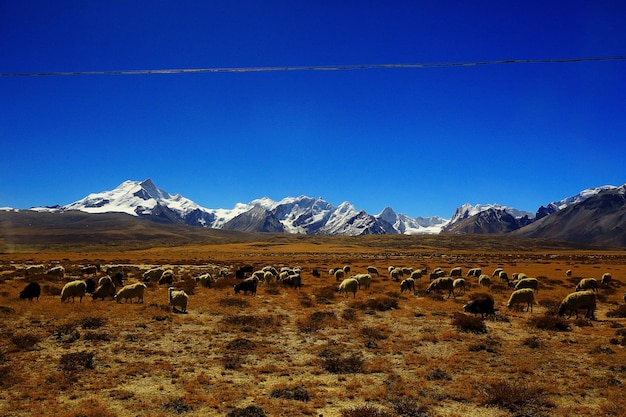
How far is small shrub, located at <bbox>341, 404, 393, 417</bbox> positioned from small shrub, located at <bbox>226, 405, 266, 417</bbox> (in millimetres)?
2018

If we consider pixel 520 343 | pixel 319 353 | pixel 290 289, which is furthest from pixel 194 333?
pixel 290 289

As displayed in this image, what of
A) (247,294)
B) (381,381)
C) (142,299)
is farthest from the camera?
(247,294)

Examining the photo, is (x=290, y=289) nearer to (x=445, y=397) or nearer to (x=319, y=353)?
(x=319, y=353)

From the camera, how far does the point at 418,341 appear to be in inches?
641

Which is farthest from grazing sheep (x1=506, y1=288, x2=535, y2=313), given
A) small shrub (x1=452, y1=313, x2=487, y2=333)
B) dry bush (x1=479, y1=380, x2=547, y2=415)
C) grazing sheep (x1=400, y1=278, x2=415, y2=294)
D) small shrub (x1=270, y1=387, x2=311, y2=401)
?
small shrub (x1=270, y1=387, x2=311, y2=401)

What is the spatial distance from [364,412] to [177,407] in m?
4.72

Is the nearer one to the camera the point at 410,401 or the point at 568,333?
the point at 410,401

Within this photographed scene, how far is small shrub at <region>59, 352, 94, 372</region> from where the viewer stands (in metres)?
12.0

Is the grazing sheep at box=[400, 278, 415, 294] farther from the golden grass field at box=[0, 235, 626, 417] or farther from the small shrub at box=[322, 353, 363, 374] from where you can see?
the small shrub at box=[322, 353, 363, 374]

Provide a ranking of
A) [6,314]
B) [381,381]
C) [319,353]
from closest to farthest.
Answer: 1. [381,381]
2. [319,353]
3. [6,314]

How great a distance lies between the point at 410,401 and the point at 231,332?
999cm

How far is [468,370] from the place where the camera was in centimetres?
1268

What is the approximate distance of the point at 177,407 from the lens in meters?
9.62

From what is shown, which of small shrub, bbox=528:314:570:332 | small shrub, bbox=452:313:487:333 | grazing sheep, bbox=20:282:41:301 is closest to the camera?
small shrub, bbox=452:313:487:333
